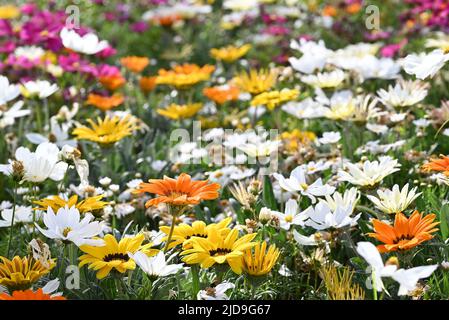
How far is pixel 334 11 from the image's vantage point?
478 centimetres

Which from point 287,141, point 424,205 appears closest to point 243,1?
point 287,141

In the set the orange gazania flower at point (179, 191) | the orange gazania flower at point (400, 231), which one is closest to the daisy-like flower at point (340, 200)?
the orange gazania flower at point (400, 231)

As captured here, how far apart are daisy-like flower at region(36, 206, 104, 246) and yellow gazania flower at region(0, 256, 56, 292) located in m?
0.07

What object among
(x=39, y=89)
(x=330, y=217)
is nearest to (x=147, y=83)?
(x=39, y=89)

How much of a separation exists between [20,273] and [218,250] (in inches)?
17.0

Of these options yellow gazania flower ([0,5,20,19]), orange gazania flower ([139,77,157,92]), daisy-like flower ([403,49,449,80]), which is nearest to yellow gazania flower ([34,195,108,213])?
daisy-like flower ([403,49,449,80])

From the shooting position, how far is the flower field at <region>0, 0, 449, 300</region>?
1.82 metres

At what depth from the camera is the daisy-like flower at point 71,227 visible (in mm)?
1771

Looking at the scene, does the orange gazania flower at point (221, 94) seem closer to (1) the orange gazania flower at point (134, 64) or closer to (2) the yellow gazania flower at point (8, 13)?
(1) the orange gazania flower at point (134, 64)

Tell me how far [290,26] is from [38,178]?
120 inches

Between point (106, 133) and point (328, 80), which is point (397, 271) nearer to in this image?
point (106, 133)

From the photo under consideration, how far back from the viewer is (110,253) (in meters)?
1.83

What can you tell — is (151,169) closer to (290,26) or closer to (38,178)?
(38,178)
